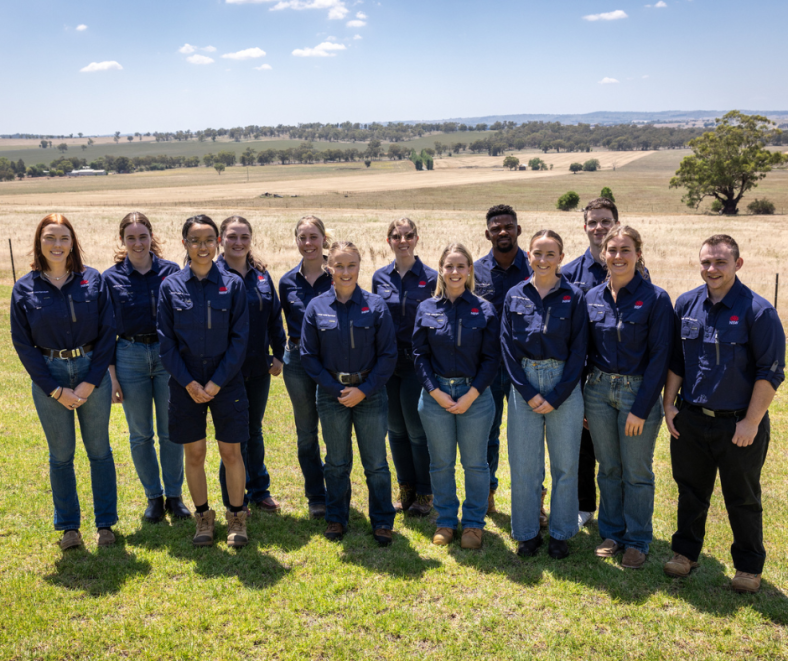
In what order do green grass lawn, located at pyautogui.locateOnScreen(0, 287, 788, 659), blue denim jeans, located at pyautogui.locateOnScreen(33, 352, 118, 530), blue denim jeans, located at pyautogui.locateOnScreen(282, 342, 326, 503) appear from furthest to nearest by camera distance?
blue denim jeans, located at pyautogui.locateOnScreen(282, 342, 326, 503)
blue denim jeans, located at pyautogui.locateOnScreen(33, 352, 118, 530)
green grass lawn, located at pyautogui.locateOnScreen(0, 287, 788, 659)

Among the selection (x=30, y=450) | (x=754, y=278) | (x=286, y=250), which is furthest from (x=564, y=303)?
(x=286, y=250)

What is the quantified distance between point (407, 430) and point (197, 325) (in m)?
2.02

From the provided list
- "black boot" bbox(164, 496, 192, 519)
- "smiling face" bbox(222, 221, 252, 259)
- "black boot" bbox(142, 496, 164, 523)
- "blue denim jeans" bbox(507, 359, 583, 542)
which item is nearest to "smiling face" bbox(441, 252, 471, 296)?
"blue denim jeans" bbox(507, 359, 583, 542)

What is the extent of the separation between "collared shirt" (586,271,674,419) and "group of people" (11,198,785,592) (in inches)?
Result: 0.5

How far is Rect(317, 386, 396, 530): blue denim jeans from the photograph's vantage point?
4734 mm

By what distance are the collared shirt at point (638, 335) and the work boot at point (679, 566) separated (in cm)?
107

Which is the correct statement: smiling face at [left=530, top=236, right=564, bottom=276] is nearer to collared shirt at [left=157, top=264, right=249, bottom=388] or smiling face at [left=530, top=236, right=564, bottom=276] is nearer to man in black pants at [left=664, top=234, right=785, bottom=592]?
man in black pants at [left=664, top=234, right=785, bottom=592]

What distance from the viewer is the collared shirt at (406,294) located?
5082 millimetres

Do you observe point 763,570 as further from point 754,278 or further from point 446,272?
point 754,278

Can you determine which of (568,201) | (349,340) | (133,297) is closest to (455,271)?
(349,340)

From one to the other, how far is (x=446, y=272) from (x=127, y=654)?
A: 313 cm

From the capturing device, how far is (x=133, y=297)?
4.88 metres

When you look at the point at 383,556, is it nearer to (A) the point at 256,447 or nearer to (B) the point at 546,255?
(A) the point at 256,447

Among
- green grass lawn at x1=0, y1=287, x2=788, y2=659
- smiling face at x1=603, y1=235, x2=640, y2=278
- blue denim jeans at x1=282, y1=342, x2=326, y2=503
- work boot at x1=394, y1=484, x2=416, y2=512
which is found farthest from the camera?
work boot at x1=394, y1=484, x2=416, y2=512
